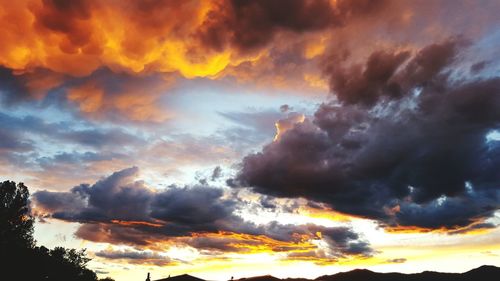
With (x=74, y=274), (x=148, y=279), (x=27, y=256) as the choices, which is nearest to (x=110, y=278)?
(x=148, y=279)

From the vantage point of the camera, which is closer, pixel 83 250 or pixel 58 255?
pixel 58 255

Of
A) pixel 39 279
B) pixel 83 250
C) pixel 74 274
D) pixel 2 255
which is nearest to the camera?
pixel 2 255

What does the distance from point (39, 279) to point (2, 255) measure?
21.9m

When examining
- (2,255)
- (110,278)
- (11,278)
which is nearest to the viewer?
(2,255)

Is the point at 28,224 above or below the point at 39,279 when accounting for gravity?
above

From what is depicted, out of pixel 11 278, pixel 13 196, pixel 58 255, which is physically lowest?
pixel 11 278

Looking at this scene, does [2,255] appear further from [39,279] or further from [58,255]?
[58,255]

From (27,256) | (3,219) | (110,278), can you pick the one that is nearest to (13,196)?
(3,219)

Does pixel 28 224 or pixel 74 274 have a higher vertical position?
pixel 28 224

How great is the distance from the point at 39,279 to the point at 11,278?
13189 mm

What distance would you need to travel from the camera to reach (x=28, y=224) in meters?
85.1

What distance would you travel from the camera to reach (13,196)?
3329 inches

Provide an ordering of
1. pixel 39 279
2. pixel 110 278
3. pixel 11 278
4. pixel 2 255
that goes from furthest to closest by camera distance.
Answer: pixel 110 278
pixel 39 279
pixel 11 278
pixel 2 255

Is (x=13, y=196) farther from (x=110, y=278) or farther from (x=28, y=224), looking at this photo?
(x=110, y=278)
